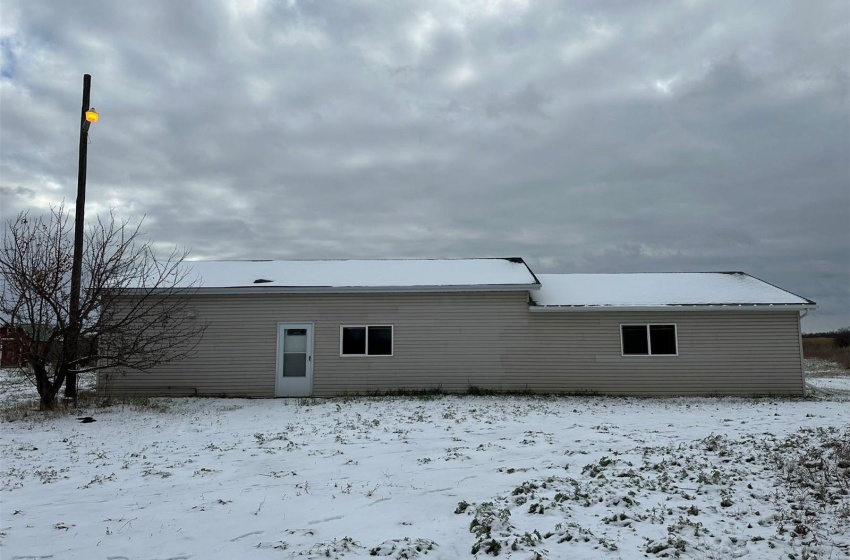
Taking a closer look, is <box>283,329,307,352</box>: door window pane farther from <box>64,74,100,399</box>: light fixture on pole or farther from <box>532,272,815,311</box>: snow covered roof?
<box>532,272,815,311</box>: snow covered roof

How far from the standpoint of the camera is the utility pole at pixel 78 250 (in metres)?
12.2

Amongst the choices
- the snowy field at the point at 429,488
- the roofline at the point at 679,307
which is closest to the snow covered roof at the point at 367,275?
the roofline at the point at 679,307

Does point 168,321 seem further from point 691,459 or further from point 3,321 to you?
point 691,459

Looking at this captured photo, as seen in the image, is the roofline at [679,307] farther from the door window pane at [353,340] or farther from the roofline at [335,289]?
the door window pane at [353,340]

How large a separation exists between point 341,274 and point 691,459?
11.8 metres

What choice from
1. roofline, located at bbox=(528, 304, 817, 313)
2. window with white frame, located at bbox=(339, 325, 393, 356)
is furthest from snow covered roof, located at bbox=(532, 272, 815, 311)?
window with white frame, located at bbox=(339, 325, 393, 356)

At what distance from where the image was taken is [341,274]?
1725 centimetres

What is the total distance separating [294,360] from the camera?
51.9 ft

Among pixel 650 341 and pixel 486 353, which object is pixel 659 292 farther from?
pixel 486 353

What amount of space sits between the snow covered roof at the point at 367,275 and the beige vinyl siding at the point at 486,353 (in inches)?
13.6

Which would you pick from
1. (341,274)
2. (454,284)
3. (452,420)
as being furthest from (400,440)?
(341,274)

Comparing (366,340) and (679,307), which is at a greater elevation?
(679,307)

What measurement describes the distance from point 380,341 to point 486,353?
9.40 ft

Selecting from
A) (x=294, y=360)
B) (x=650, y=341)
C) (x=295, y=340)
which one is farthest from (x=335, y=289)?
(x=650, y=341)
